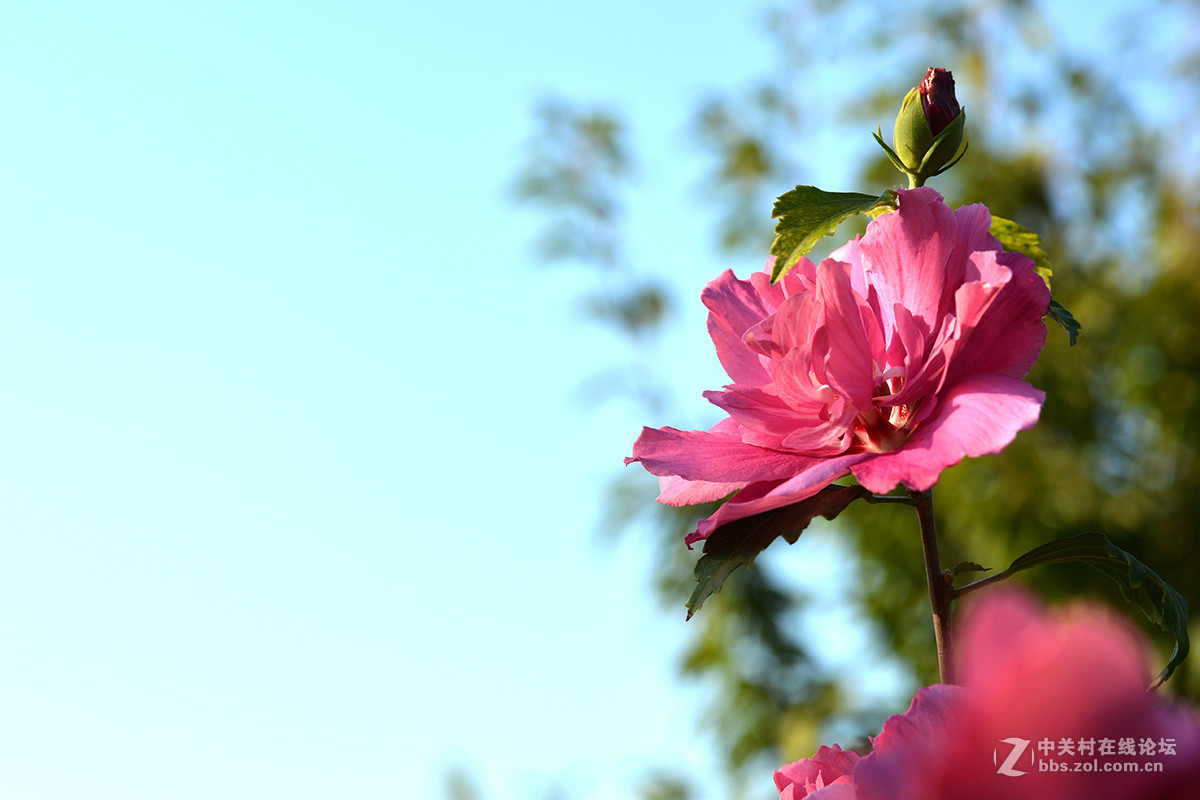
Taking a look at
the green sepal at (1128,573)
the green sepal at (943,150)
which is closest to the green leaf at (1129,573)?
the green sepal at (1128,573)

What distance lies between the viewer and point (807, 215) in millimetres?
550

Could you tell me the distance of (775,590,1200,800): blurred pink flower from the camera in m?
0.19

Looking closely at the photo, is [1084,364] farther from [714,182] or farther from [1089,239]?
[714,182]

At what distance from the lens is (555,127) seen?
12.0 feet

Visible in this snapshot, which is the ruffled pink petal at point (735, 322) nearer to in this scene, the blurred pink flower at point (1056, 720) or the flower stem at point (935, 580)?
the flower stem at point (935, 580)

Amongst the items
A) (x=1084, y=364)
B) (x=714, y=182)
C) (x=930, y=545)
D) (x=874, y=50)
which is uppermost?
(x=874, y=50)

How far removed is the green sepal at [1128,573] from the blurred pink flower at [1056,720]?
296 mm

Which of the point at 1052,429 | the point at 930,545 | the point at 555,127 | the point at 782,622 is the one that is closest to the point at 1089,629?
the point at 930,545

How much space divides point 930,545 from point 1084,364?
3891 millimetres

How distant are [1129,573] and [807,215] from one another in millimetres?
238

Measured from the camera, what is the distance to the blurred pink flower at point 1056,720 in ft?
0.61

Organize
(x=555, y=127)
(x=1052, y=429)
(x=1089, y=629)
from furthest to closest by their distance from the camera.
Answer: (x=1052, y=429) < (x=555, y=127) < (x=1089, y=629)

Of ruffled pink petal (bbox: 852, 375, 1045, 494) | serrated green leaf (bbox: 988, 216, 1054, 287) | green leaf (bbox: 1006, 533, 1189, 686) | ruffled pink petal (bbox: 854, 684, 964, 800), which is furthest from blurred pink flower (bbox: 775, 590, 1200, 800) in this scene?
serrated green leaf (bbox: 988, 216, 1054, 287)

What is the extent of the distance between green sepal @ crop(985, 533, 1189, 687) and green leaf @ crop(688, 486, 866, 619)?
0.27 feet
